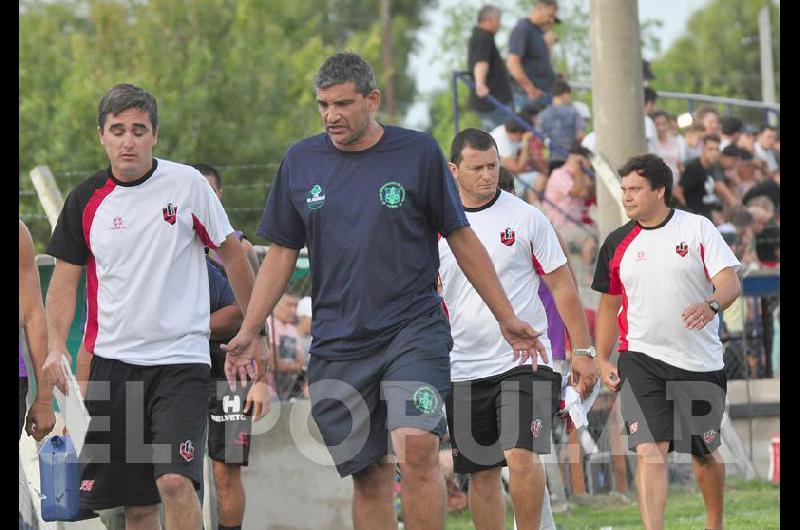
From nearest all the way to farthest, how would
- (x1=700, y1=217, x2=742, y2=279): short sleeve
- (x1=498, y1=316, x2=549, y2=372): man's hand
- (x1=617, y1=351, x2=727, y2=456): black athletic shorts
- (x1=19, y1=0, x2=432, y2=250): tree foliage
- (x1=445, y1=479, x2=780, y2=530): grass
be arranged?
(x1=498, y1=316, x2=549, y2=372): man's hand, (x1=700, y1=217, x2=742, y2=279): short sleeve, (x1=617, y1=351, x2=727, y2=456): black athletic shorts, (x1=445, y1=479, x2=780, y2=530): grass, (x1=19, y1=0, x2=432, y2=250): tree foliage

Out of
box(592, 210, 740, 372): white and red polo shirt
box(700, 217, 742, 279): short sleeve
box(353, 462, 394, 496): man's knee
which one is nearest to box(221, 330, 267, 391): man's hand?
box(353, 462, 394, 496): man's knee

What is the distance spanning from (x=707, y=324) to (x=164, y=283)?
3537mm

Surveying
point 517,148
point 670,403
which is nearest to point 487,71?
point 517,148

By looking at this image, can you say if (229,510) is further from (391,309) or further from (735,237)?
(735,237)

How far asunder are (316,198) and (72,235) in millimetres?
1401

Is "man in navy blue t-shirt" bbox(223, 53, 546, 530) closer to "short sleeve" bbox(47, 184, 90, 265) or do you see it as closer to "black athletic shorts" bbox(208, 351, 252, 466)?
"short sleeve" bbox(47, 184, 90, 265)

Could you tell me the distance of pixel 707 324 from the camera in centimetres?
934

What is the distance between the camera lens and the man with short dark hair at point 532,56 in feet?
53.6

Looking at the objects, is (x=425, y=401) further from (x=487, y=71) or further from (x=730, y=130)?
(x=730, y=130)

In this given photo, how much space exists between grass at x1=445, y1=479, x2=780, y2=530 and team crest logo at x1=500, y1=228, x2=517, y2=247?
2855 millimetres

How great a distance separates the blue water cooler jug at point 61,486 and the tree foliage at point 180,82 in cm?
2021

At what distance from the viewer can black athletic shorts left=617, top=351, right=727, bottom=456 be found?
948cm
